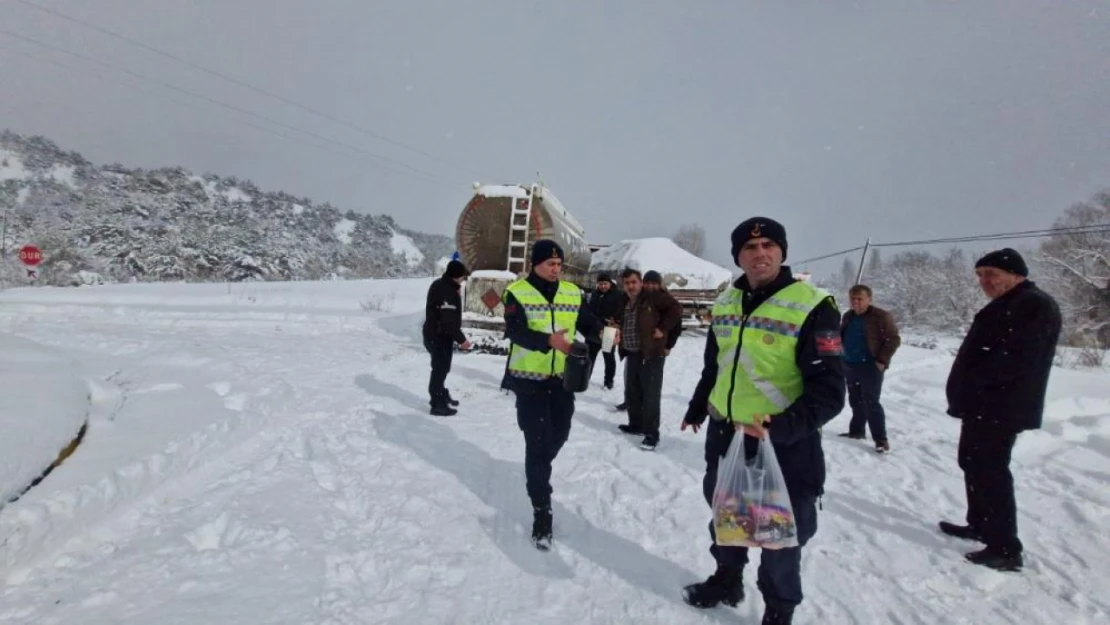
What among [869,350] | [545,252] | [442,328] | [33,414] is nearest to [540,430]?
[545,252]

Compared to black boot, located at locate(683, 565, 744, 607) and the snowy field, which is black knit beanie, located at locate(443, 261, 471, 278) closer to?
the snowy field

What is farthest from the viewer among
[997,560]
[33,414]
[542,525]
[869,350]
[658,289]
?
[658,289]

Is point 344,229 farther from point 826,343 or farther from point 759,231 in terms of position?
point 826,343

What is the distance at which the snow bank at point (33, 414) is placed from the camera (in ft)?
8.78

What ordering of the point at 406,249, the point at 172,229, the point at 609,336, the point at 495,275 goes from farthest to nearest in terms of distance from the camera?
the point at 406,249, the point at 172,229, the point at 495,275, the point at 609,336

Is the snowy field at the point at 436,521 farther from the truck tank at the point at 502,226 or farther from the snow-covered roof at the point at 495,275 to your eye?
the truck tank at the point at 502,226

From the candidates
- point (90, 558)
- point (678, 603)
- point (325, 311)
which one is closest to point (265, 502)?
point (90, 558)

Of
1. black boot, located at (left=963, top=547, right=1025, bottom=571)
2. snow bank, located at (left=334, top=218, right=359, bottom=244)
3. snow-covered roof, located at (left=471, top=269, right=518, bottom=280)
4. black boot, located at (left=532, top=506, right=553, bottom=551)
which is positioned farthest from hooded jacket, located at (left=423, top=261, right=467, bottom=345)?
snow bank, located at (left=334, top=218, right=359, bottom=244)

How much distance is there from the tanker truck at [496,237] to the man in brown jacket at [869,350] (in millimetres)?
5528

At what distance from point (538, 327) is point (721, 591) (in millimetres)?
1843

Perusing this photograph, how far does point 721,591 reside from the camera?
8.35ft

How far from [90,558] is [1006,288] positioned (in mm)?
5831

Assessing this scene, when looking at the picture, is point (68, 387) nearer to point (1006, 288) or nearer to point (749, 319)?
point (749, 319)

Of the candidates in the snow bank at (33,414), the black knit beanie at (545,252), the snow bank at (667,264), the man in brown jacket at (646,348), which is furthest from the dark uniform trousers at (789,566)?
the snow bank at (667,264)
